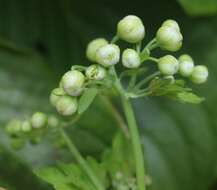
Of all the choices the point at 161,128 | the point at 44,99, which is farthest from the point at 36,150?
the point at 161,128

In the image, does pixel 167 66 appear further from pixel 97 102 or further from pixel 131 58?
pixel 97 102

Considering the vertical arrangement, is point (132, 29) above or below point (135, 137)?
above

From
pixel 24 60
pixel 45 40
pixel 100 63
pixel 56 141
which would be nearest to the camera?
pixel 100 63

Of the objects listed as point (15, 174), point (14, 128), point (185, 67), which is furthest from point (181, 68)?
point (15, 174)

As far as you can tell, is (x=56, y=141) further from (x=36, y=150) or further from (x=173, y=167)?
(x=173, y=167)

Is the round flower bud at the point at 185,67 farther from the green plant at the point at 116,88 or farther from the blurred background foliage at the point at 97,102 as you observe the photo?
the blurred background foliage at the point at 97,102

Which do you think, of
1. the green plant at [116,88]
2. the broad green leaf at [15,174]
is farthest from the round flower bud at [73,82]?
the broad green leaf at [15,174]

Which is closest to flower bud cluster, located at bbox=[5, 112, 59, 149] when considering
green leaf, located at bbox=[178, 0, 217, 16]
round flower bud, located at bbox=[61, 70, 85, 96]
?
round flower bud, located at bbox=[61, 70, 85, 96]
